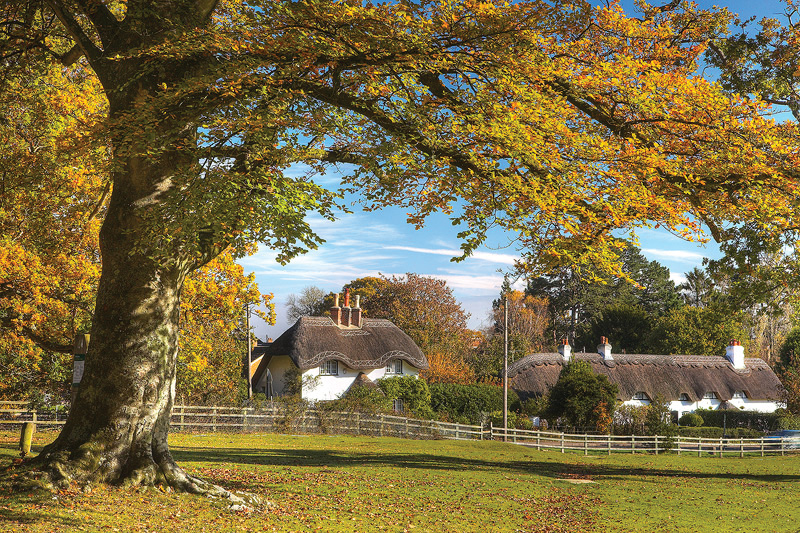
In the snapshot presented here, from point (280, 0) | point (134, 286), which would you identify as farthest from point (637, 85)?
point (134, 286)

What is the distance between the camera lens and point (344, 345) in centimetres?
4697

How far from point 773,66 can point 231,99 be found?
53.9 feet

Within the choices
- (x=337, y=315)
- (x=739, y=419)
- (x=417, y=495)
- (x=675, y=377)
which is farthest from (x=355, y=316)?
(x=417, y=495)

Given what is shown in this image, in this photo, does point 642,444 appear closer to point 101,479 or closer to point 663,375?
point 663,375

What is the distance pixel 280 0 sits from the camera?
32.3ft

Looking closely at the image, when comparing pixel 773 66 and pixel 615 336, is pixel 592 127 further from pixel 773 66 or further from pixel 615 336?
pixel 615 336

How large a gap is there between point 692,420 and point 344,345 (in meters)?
24.3

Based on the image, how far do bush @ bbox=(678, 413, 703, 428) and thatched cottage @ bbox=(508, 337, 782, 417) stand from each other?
1.74 m

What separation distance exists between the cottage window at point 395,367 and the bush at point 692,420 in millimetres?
19921

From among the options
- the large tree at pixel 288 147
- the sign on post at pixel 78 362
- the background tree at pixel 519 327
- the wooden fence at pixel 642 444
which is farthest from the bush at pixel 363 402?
the large tree at pixel 288 147

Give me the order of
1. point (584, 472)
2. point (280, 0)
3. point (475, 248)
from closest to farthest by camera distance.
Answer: point (280, 0), point (475, 248), point (584, 472)

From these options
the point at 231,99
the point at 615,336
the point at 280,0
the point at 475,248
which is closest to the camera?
the point at 280,0

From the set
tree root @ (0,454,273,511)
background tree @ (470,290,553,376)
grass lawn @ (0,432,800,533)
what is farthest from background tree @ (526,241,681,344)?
tree root @ (0,454,273,511)

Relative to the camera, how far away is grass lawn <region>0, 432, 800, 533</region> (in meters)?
9.77
